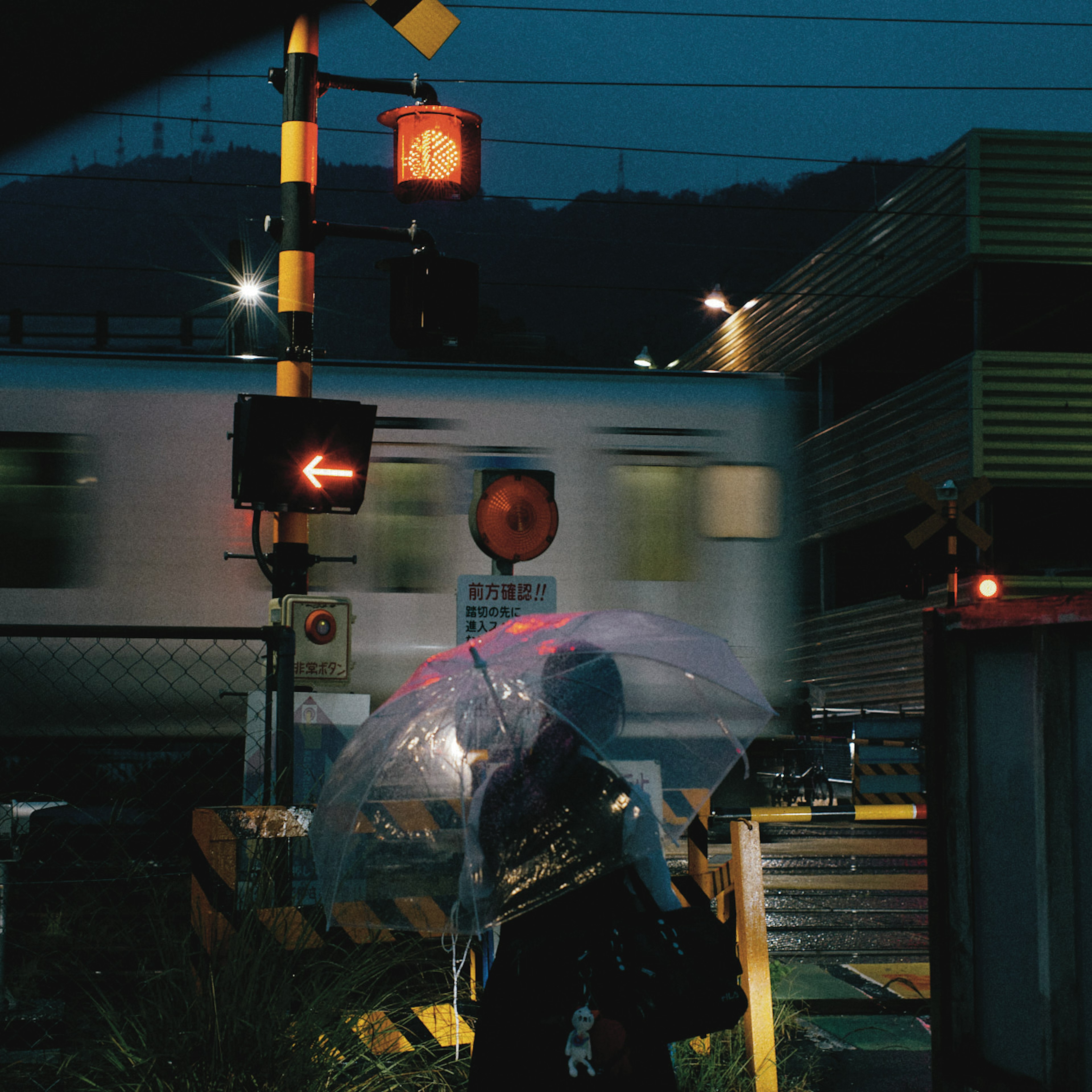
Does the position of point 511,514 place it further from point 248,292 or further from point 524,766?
point 248,292

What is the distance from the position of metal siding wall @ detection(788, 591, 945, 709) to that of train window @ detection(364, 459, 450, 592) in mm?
11097

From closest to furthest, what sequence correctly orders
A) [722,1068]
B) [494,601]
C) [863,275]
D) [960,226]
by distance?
[722,1068]
[494,601]
[960,226]
[863,275]

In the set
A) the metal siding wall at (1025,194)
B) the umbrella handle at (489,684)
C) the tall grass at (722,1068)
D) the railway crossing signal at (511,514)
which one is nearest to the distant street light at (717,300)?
the metal siding wall at (1025,194)

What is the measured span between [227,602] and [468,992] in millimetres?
7271

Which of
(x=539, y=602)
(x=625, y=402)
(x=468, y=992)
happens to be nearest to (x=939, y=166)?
(x=625, y=402)

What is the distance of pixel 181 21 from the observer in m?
3.69

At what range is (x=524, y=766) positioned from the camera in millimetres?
2635

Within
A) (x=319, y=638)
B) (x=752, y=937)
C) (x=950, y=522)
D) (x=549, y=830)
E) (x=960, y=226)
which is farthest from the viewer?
(x=960, y=226)

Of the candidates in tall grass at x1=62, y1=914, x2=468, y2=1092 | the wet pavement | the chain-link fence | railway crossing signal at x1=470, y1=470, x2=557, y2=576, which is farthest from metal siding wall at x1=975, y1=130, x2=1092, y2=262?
tall grass at x1=62, y1=914, x2=468, y2=1092

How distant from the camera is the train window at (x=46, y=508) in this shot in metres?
11.4

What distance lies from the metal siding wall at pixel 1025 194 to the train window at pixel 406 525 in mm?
13229

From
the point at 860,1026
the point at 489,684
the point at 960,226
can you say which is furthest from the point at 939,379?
the point at 489,684

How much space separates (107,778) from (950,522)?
10.5 m

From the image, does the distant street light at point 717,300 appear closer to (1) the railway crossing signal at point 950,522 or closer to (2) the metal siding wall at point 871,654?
(2) the metal siding wall at point 871,654
